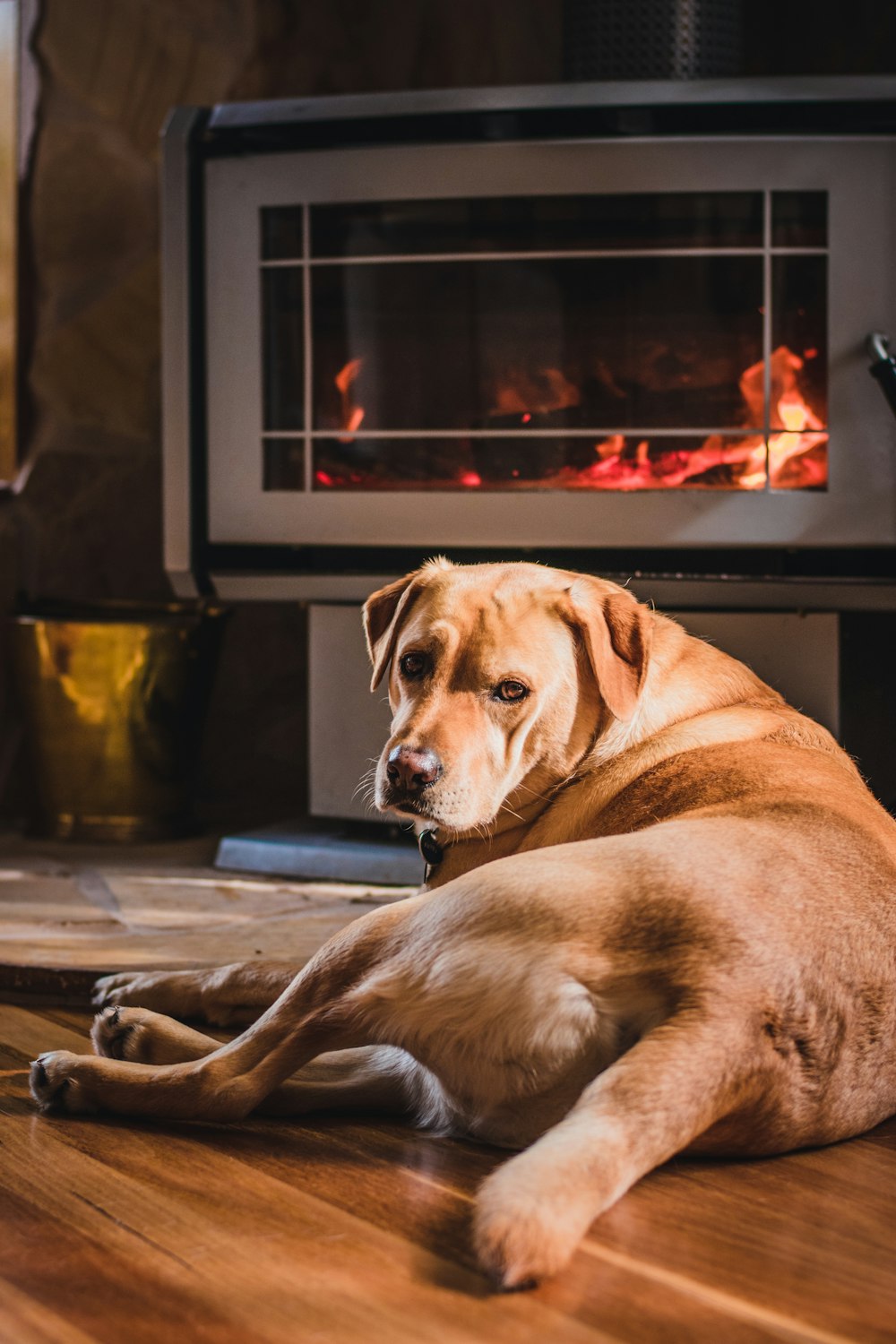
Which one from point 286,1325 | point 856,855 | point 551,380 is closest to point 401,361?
point 551,380

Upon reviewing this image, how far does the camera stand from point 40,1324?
4.02ft

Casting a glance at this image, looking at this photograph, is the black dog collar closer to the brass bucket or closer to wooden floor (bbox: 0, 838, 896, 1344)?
wooden floor (bbox: 0, 838, 896, 1344)

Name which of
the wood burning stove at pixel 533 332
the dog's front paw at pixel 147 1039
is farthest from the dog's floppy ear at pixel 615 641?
the wood burning stove at pixel 533 332

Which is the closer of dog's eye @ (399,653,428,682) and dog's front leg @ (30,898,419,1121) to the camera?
dog's front leg @ (30,898,419,1121)

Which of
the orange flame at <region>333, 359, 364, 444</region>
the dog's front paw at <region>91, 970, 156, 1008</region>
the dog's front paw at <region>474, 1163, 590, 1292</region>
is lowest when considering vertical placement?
the dog's front paw at <region>91, 970, 156, 1008</region>

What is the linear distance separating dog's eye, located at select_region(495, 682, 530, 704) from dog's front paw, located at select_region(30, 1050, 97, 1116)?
74 centimetres

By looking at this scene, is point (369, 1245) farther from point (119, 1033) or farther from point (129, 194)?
point (129, 194)

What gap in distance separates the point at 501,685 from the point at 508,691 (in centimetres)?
1

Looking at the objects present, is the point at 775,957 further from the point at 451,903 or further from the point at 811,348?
the point at 811,348

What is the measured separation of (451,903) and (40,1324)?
23.9 inches

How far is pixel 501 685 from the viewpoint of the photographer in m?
1.93

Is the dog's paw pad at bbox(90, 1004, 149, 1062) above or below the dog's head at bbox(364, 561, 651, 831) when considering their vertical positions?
below

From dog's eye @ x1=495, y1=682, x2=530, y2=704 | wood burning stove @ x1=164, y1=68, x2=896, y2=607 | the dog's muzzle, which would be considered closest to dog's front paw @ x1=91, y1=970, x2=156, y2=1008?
the dog's muzzle

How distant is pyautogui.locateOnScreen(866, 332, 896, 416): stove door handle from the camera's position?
278cm
